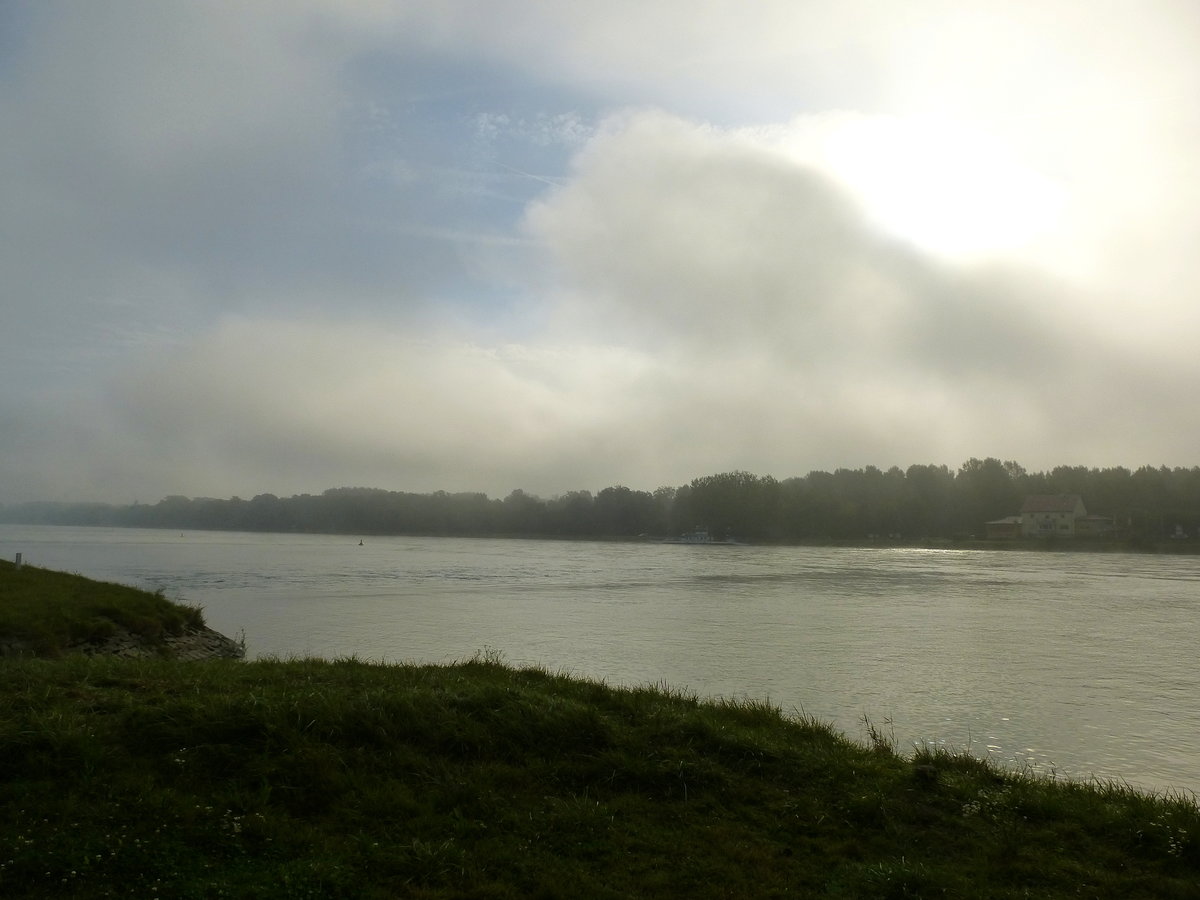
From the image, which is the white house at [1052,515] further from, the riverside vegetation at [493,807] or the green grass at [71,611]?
the riverside vegetation at [493,807]

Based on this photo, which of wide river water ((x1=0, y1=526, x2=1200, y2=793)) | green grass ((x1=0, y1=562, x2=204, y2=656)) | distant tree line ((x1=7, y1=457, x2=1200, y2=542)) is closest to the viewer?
wide river water ((x1=0, y1=526, x2=1200, y2=793))

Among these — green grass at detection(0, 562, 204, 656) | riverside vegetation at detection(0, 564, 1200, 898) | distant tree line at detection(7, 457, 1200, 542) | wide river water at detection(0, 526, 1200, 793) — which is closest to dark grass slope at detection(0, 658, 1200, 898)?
riverside vegetation at detection(0, 564, 1200, 898)

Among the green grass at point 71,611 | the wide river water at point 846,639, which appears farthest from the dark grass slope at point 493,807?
the green grass at point 71,611

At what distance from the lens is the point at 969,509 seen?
134 metres

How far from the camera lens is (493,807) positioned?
6.71 m

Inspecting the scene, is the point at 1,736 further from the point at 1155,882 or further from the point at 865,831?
the point at 1155,882

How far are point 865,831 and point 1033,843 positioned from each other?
1.27 m

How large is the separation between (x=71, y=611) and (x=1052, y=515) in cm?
12974

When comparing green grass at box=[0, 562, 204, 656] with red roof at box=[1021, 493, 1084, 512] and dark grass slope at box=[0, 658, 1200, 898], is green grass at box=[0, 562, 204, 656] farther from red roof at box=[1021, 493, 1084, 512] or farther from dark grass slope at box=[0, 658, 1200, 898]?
red roof at box=[1021, 493, 1084, 512]

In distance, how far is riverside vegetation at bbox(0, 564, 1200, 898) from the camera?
5.54m

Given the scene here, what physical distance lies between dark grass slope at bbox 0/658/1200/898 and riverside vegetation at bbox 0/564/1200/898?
2 centimetres

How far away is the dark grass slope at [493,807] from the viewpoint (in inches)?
218

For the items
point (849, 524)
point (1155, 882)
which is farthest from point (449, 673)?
point (849, 524)

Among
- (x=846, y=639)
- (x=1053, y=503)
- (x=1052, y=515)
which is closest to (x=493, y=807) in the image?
(x=846, y=639)
